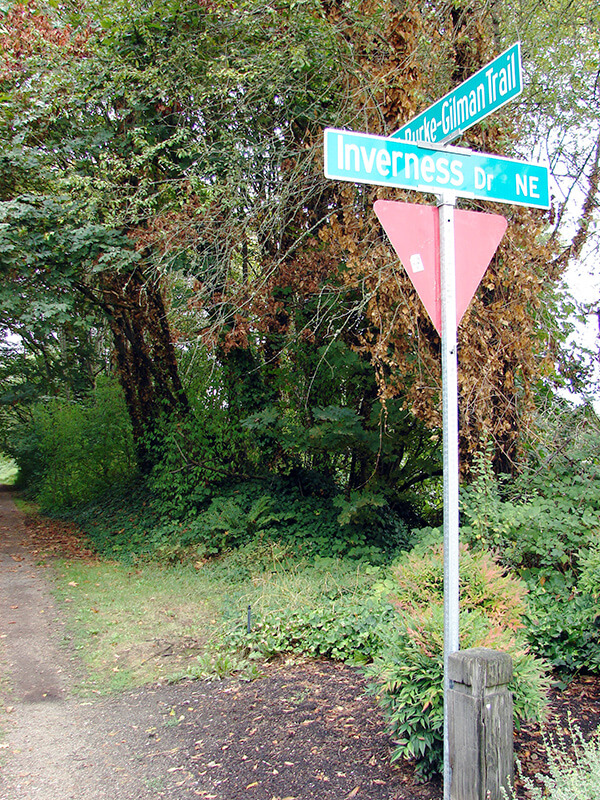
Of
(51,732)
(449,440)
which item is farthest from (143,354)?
(449,440)

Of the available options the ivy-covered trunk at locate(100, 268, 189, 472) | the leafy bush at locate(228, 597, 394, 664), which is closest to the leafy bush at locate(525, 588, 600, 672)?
the leafy bush at locate(228, 597, 394, 664)

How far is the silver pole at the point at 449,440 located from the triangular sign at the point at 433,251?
0.04 m

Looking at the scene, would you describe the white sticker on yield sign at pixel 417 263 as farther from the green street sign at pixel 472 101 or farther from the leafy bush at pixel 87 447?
the leafy bush at pixel 87 447

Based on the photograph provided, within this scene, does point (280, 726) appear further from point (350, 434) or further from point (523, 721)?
point (350, 434)

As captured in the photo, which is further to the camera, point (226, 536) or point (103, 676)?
point (226, 536)

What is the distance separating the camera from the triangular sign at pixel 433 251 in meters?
2.83

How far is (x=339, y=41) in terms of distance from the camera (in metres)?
7.48

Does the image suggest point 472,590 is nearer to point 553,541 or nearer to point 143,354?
point 553,541

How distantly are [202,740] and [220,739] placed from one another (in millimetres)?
128

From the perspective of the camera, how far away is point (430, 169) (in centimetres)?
297

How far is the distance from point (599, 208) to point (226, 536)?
24.1 ft

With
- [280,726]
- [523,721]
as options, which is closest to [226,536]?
[280,726]

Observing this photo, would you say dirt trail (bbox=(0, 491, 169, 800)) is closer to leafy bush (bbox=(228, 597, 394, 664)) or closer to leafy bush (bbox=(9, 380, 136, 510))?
leafy bush (bbox=(228, 597, 394, 664))

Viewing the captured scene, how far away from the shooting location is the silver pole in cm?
272
